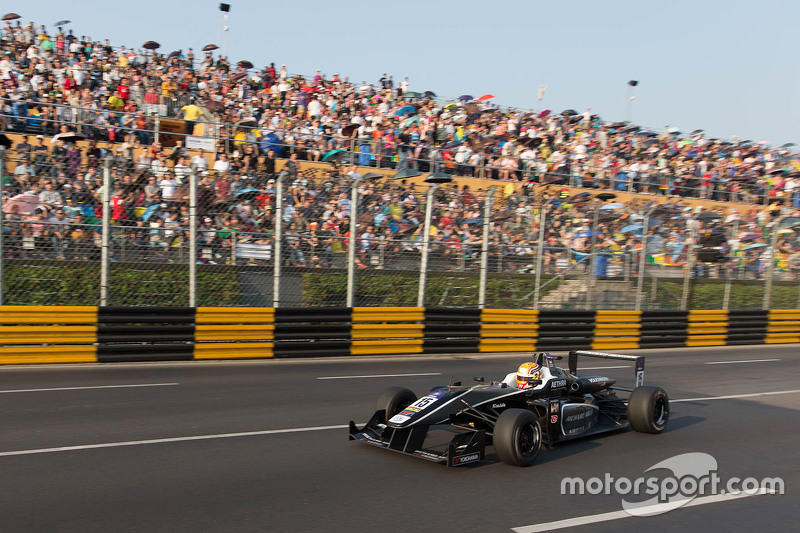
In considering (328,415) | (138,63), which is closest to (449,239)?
(328,415)

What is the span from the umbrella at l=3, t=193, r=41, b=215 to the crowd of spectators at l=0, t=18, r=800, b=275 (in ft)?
0.22

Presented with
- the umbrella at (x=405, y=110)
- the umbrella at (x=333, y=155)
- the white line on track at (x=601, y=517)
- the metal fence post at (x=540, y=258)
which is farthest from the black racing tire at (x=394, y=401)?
the umbrella at (x=405, y=110)

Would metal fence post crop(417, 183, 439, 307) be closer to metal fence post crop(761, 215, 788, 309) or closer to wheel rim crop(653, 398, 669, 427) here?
wheel rim crop(653, 398, 669, 427)

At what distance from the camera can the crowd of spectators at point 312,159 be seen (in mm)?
10961

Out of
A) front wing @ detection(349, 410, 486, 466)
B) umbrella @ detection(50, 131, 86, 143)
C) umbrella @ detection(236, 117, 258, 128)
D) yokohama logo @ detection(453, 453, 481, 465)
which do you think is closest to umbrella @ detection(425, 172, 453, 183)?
umbrella @ detection(236, 117, 258, 128)

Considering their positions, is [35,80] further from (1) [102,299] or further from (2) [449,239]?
(2) [449,239]

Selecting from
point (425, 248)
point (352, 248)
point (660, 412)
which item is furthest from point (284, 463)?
point (425, 248)

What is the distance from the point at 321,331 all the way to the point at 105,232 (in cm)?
408

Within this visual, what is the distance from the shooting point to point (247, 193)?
38.5ft

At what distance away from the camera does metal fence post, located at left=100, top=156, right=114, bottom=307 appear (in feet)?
35.1

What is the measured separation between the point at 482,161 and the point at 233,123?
7501 mm

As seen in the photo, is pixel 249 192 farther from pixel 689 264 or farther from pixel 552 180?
pixel 552 180

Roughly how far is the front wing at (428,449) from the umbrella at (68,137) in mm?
11381

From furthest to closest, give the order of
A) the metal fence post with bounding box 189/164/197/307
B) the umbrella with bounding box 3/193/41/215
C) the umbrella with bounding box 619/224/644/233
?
the umbrella with bounding box 619/224/644/233, the metal fence post with bounding box 189/164/197/307, the umbrella with bounding box 3/193/41/215
